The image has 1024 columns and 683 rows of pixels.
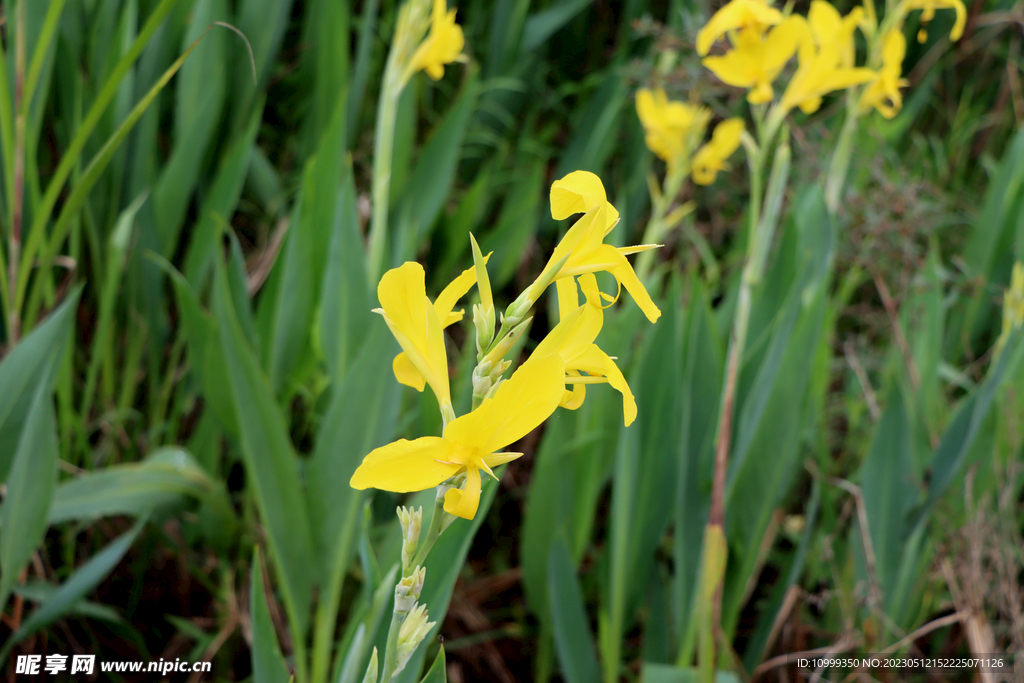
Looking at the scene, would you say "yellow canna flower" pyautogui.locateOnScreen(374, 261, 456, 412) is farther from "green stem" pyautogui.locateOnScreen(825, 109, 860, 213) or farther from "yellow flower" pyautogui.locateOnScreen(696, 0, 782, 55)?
"green stem" pyautogui.locateOnScreen(825, 109, 860, 213)

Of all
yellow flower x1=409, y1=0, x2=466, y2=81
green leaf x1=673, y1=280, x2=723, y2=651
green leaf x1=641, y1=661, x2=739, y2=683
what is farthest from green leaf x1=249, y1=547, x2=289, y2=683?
yellow flower x1=409, y1=0, x2=466, y2=81

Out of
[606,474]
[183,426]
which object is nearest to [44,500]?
[183,426]

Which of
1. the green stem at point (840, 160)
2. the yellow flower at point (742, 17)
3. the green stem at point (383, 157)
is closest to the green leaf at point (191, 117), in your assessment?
the green stem at point (383, 157)

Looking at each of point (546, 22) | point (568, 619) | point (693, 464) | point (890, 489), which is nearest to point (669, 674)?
point (568, 619)

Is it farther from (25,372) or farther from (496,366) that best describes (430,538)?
(25,372)

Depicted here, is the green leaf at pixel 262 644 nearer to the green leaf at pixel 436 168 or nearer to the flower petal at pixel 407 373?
the flower petal at pixel 407 373

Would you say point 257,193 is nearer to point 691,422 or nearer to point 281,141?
point 281,141
